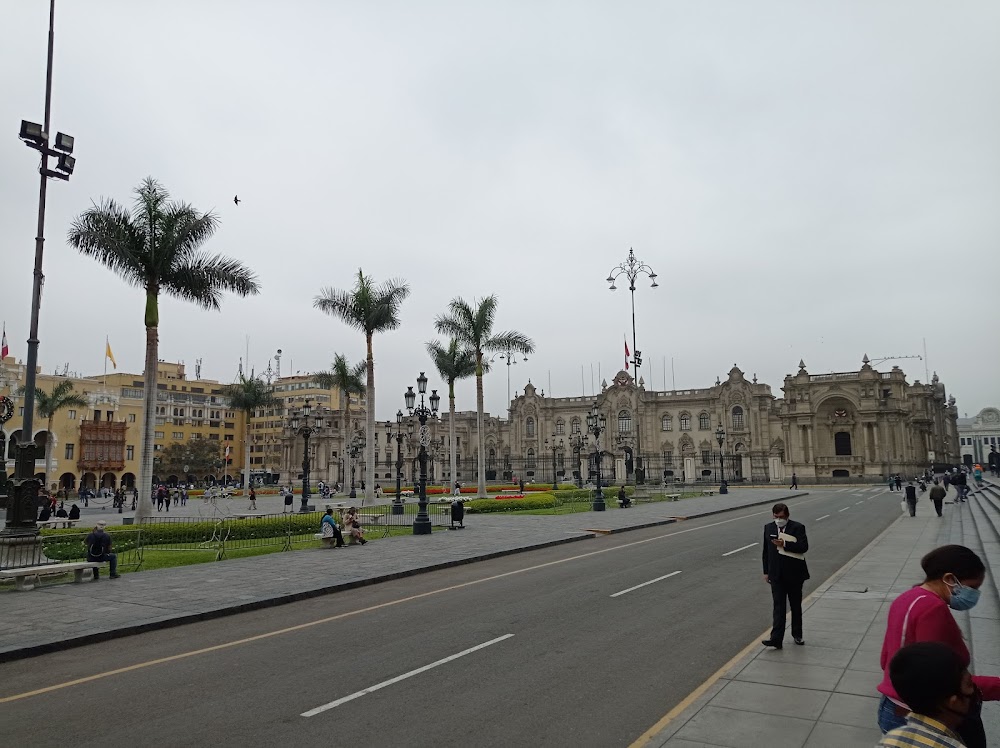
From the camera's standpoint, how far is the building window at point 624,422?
318 feet

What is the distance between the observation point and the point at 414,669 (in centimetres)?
795

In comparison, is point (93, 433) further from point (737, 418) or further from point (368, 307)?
point (737, 418)

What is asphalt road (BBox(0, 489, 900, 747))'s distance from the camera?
6.20m

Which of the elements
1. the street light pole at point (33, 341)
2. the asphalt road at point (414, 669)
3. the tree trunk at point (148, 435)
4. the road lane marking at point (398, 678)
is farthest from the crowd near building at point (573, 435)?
the road lane marking at point (398, 678)

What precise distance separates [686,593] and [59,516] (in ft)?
106

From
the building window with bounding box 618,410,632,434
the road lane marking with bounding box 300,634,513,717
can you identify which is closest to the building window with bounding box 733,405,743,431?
the building window with bounding box 618,410,632,434

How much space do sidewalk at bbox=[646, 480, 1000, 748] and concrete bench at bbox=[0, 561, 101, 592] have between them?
13.5m

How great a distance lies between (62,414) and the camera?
8019 cm

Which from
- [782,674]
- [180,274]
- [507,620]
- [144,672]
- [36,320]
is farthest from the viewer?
[180,274]

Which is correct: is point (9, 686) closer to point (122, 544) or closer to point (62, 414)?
point (122, 544)

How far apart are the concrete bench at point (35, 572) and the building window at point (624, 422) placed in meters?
86.5

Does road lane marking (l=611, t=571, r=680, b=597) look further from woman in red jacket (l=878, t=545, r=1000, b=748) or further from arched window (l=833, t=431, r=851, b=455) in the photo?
arched window (l=833, t=431, r=851, b=455)

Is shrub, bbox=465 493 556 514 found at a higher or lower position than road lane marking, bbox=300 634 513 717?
lower

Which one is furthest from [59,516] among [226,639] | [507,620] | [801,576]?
[801,576]
